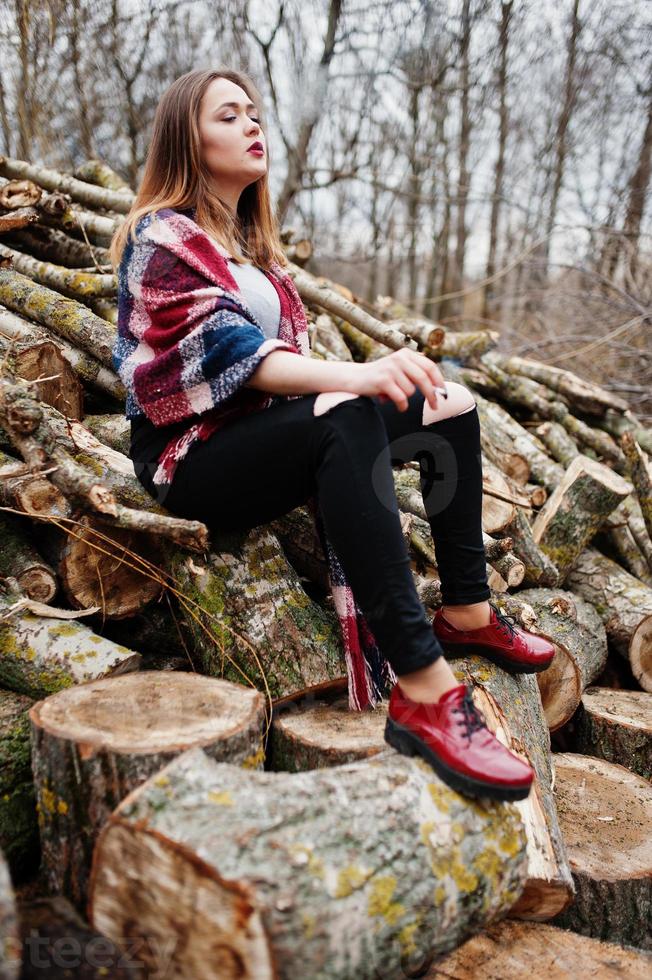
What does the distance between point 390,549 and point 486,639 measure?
63cm

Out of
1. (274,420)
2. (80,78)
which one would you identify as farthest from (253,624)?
(80,78)

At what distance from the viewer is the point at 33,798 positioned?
1.66 m

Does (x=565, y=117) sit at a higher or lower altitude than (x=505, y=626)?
higher

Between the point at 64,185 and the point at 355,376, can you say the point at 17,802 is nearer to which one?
the point at 355,376

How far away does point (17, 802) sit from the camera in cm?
164

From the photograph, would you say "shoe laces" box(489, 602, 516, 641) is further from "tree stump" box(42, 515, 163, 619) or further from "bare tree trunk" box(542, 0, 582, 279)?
"bare tree trunk" box(542, 0, 582, 279)

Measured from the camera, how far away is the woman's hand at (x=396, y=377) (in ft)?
5.01

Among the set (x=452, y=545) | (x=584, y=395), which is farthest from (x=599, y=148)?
(x=452, y=545)

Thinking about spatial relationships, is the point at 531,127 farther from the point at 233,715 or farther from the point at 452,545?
the point at 233,715

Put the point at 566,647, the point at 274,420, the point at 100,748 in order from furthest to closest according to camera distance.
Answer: the point at 566,647, the point at 274,420, the point at 100,748

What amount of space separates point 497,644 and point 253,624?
0.68 metres

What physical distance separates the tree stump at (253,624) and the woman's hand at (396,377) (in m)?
0.66

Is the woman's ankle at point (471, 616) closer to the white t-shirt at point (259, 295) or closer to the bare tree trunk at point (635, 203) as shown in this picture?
the white t-shirt at point (259, 295)

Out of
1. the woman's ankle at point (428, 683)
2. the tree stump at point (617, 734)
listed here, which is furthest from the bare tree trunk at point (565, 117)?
the woman's ankle at point (428, 683)
